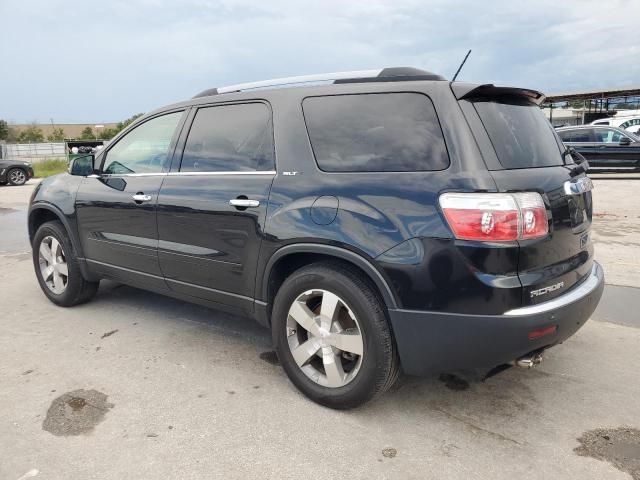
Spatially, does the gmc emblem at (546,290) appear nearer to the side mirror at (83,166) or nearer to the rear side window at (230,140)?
the rear side window at (230,140)

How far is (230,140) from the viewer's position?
11.2 feet

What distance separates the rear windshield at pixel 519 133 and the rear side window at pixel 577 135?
1336 centimetres

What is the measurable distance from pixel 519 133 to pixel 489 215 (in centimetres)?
70

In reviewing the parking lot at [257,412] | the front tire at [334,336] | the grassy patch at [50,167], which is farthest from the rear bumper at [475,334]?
the grassy patch at [50,167]

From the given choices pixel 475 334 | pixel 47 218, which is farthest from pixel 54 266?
pixel 475 334

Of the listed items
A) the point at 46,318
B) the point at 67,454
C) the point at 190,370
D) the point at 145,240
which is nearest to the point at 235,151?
the point at 145,240

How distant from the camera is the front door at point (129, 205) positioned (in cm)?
380

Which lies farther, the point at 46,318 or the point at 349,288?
the point at 46,318

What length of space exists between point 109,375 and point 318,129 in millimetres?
2055

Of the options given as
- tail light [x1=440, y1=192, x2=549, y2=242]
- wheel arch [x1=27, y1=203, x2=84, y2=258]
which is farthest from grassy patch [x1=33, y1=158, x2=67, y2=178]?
tail light [x1=440, y1=192, x2=549, y2=242]

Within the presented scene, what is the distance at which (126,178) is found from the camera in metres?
4.02

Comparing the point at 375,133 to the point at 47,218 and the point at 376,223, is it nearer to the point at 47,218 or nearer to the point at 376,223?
the point at 376,223

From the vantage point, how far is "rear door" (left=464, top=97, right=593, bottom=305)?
2.48m

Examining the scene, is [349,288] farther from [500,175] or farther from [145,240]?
[145,240]
